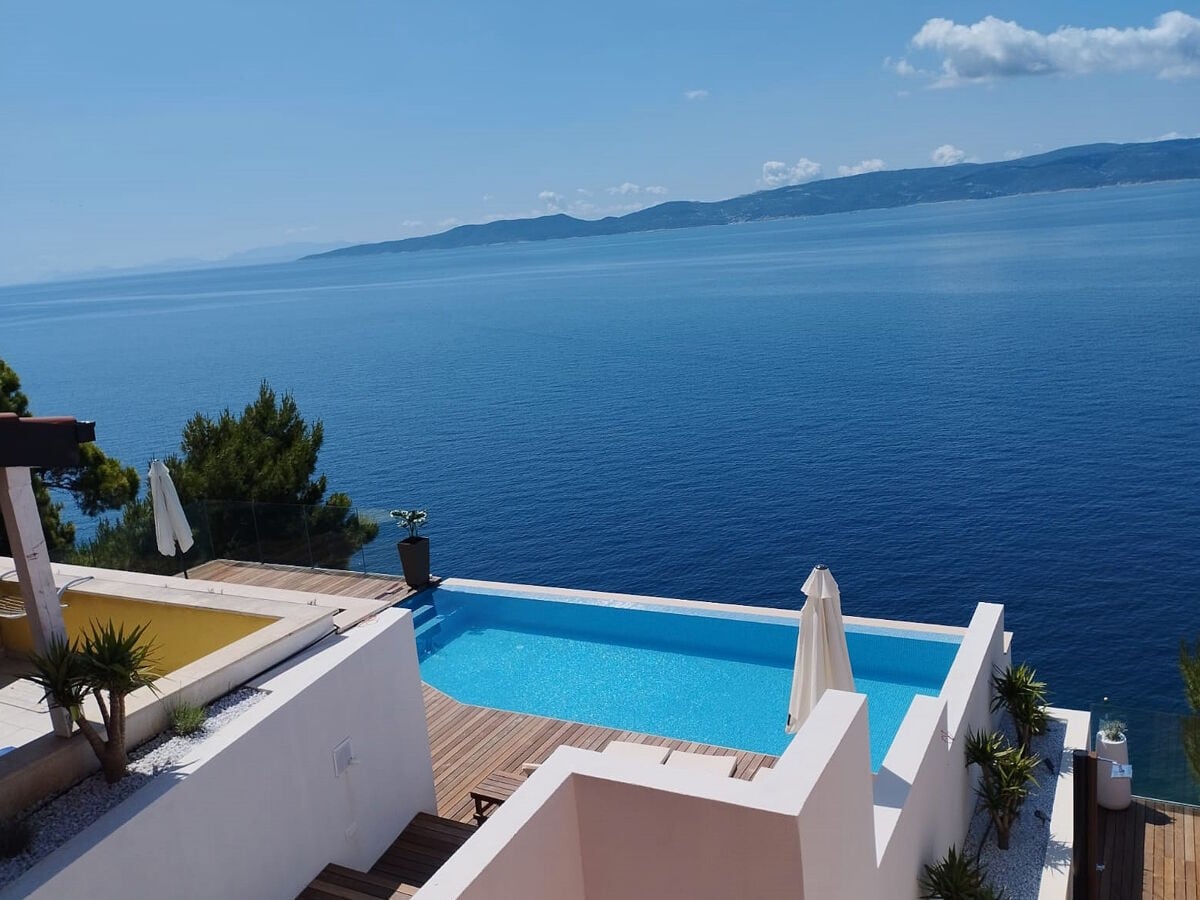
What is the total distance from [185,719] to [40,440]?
2.09 meters

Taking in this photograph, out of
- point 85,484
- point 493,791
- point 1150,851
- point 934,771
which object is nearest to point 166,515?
point 85,484

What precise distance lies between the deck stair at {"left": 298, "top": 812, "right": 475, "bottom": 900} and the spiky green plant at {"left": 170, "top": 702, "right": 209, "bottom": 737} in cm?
143

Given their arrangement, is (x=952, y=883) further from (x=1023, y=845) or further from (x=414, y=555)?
(x=414, y=555)

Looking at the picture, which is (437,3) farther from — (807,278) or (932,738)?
(807,278)

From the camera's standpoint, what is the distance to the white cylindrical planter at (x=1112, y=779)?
9.39 m

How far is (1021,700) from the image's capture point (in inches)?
369

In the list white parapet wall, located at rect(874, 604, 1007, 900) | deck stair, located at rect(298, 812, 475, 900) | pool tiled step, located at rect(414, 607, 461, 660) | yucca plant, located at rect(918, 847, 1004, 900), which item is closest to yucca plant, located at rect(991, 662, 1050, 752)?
white parapet wall, located at rect(874, 604, 1007, 900)

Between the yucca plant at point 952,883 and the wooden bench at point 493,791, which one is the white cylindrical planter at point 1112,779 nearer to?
the yucca plant at point 952,883

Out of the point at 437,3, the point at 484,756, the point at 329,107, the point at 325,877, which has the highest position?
Result: the point at 329,107

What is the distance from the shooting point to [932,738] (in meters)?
6.82

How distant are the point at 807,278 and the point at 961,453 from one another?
63488 mm

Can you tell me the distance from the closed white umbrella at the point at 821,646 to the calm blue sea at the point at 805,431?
8353mm

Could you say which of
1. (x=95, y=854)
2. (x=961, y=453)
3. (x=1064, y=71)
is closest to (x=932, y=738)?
(x=95, y=854)

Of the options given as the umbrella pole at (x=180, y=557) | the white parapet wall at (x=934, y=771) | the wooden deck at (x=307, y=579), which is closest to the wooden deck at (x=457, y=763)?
the white parapet wall at (x=934, y=771)
